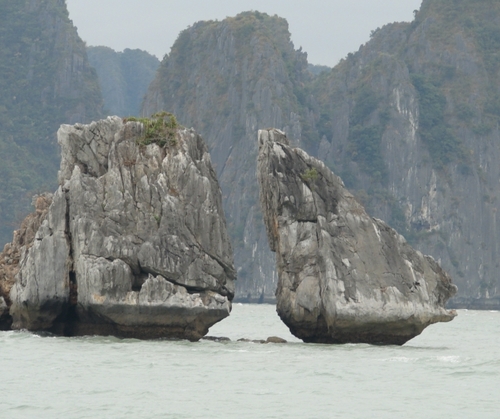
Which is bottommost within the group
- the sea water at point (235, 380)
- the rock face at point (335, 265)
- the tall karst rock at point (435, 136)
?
the sea water at point (235, 380)

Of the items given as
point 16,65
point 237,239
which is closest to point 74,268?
point 237,239

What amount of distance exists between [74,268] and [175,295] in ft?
9.02

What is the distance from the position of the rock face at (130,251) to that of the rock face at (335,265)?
1699mm

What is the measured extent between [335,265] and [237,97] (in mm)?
107785

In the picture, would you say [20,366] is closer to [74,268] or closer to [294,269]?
[74,268]

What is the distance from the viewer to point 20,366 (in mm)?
26438

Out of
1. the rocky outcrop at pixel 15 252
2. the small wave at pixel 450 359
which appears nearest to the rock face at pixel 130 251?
the rocky outcrop at pixel 15 252

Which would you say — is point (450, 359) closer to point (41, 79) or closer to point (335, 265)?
point (335, 265)

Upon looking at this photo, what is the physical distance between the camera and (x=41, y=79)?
6220 inches

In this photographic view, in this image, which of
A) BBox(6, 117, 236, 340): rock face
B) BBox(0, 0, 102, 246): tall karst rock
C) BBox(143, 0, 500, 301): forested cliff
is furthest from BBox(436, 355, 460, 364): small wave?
BBox(0, 0, 102, 246): tall karst rock

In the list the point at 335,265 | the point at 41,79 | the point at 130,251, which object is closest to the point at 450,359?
the point at 335,265

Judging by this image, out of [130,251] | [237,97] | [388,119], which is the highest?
[237,97]

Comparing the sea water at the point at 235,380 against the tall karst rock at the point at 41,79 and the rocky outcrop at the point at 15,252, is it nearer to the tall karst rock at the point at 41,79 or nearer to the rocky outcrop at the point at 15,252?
the rocky outcrop at the point at 15,252

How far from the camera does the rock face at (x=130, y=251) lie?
29969 millimetres
